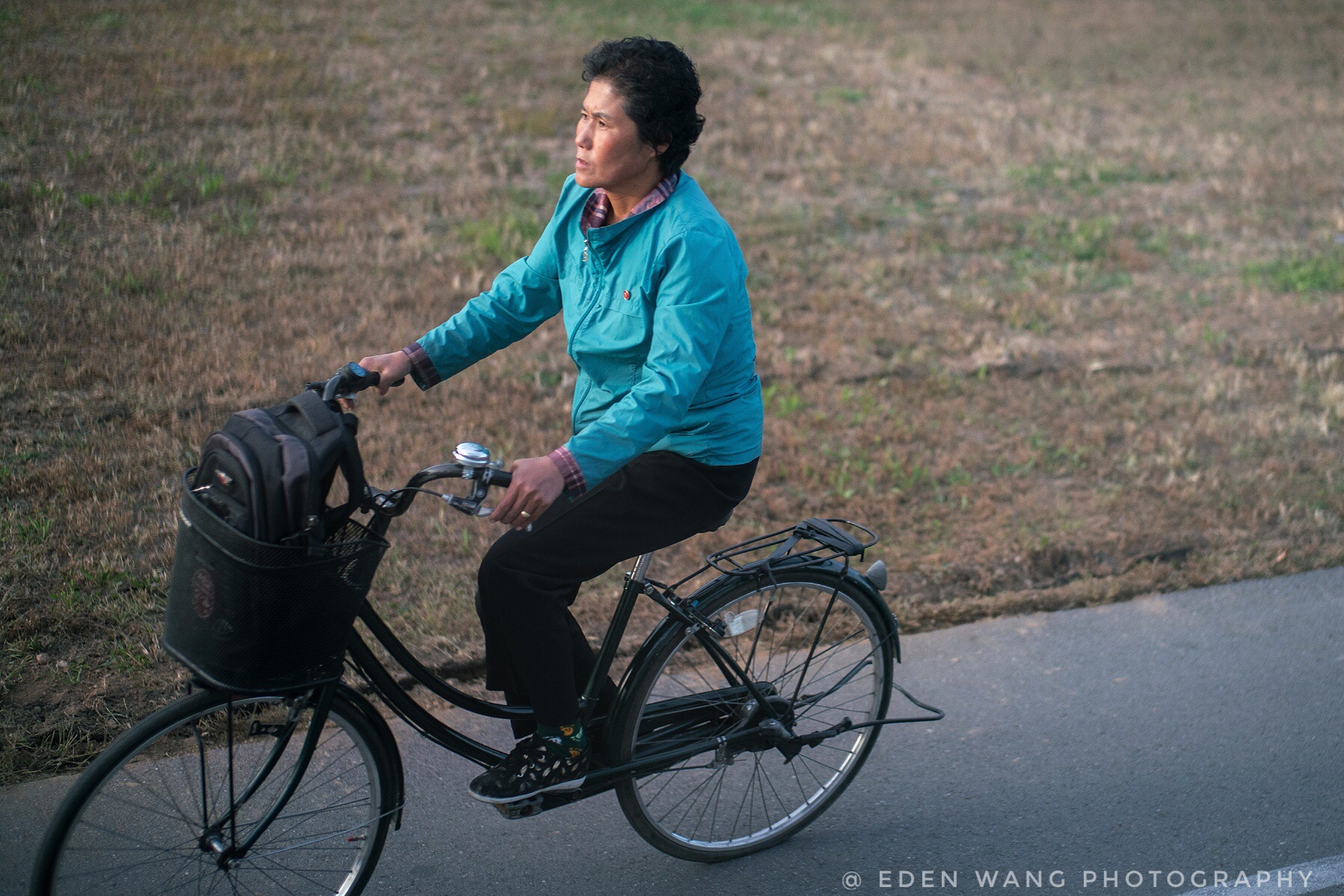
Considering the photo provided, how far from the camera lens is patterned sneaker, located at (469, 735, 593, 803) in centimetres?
291

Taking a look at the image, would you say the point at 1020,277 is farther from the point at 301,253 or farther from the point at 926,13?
the point at 926,13

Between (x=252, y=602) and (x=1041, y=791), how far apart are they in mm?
2612

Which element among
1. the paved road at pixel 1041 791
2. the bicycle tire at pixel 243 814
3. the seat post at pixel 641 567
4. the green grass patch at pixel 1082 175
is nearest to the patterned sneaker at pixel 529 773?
Answer: the bicycle tire at pixel 243 814

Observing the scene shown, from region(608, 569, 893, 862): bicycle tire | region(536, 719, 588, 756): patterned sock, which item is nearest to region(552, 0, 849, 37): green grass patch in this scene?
region(608, 569, 893, 862): bicycle tire

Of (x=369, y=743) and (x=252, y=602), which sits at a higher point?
(x=252, y=602)

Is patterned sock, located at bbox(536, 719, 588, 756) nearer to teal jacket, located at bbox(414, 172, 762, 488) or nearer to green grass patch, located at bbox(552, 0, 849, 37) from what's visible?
teal jacket, located at bbox(414, 172, 762, 488)

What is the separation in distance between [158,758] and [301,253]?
210 inches

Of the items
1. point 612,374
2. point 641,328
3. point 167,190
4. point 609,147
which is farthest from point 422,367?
point 167,190

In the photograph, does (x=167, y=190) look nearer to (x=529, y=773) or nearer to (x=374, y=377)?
(x=374, y=377)

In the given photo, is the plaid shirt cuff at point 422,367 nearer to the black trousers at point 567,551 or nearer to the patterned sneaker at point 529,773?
the black trousers at point 567,551

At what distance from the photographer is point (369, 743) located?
108 inches

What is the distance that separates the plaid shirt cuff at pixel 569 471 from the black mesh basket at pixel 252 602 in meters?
0.44

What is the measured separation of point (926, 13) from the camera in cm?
1706

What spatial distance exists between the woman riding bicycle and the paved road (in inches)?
19.4
